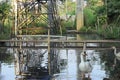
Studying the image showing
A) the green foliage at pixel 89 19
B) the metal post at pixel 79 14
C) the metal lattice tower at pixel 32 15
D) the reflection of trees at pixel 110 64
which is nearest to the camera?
the reflection of trees at pixel 110 64

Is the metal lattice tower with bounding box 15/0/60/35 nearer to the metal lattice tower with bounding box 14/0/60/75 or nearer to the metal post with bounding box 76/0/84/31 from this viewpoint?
the metal lattice tower with bounding box 14/0/60/75

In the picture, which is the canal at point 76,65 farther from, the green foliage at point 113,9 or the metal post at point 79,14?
the metal post at point 79,14

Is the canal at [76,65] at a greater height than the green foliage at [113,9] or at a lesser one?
lesser

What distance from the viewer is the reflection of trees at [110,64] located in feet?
42.3

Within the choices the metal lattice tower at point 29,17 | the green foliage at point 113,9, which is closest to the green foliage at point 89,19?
the green foliage at point 113,9

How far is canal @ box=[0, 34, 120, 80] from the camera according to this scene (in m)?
12.7

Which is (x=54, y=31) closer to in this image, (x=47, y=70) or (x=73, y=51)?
(x=73, y=51)

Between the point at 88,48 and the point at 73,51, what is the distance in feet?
4.79

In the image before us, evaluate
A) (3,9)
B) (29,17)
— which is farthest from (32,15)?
(3,9)

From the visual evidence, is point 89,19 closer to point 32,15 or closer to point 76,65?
point 32,15

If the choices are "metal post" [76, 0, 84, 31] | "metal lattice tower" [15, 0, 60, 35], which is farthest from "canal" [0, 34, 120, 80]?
"metal post" [76, 0, 84, 31]

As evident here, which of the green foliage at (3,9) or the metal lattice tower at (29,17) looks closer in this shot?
the metal lattice tower at (29,17)

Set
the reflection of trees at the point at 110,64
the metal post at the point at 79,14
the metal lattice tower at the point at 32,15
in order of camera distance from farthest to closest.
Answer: the metal post at the point at 79,14, the metal lattice tower at the point at 32,15, the reflection of trees at the point at 110,64

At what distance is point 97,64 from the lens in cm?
1557
